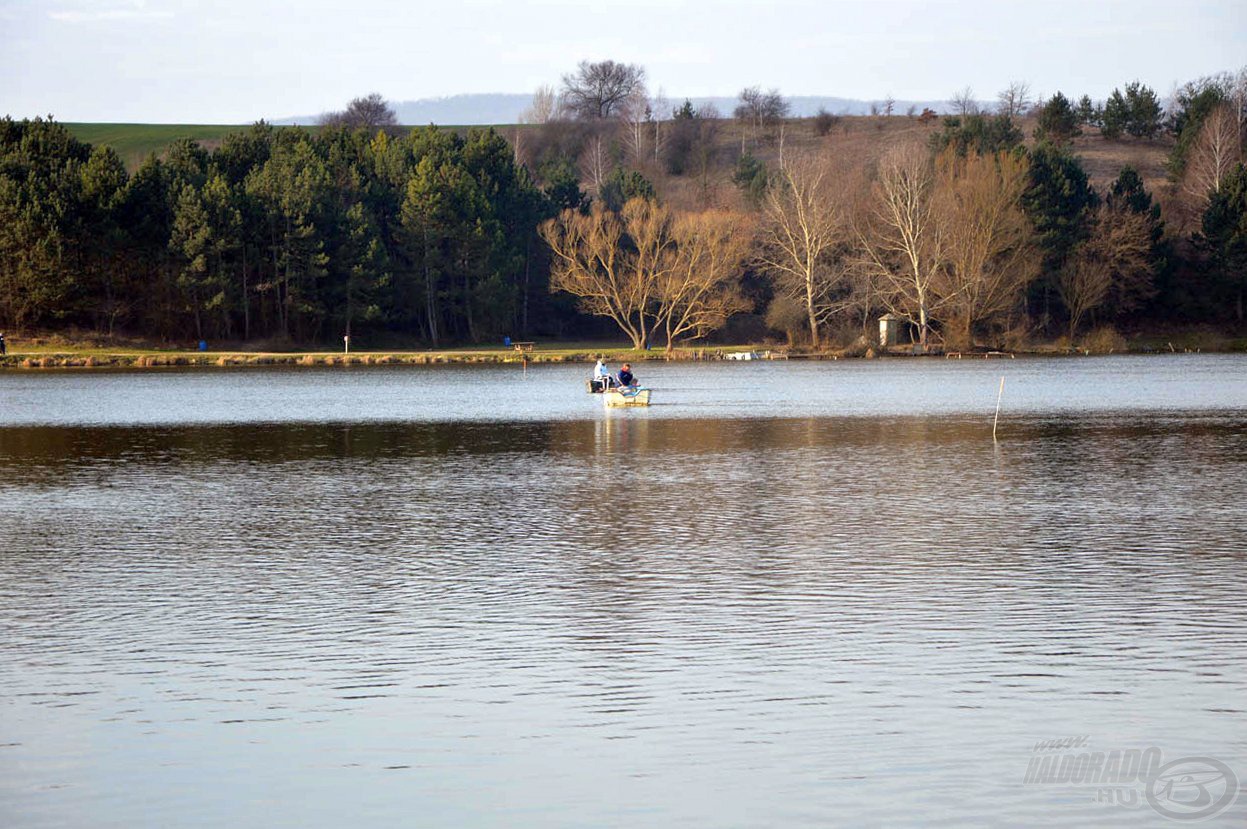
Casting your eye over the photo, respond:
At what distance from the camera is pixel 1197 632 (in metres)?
13.9

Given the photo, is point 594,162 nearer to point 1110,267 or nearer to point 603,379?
point 1110,267

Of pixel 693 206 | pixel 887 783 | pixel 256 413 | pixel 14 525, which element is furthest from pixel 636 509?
pixel 693 206

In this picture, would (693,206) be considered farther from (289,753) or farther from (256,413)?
(289,753)

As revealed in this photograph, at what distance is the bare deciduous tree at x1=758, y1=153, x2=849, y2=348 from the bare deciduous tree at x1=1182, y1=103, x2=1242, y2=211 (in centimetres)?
2960

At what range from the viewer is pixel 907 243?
85.8 m

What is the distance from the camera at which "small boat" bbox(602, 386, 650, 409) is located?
157 ft

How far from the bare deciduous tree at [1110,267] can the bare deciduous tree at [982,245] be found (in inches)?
175

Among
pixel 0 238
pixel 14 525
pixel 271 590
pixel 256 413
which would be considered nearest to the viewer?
pixel 271 590

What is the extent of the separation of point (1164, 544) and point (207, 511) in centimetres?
1512

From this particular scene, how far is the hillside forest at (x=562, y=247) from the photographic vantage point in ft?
278

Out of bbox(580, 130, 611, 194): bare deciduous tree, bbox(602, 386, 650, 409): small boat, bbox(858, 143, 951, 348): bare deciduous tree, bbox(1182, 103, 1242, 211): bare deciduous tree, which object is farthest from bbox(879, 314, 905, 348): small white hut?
bbox(580, 130, 611, 194): bare deciduous tree

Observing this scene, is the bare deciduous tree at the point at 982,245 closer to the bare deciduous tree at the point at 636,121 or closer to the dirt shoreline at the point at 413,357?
the dirt shoreline at the point at 413,357

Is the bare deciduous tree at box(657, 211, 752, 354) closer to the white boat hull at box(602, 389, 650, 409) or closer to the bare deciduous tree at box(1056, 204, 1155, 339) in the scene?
the bare deciduous tree at box(1056, 204, 1155, 339)

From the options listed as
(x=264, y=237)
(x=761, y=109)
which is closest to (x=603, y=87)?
(x=761, y=109)
